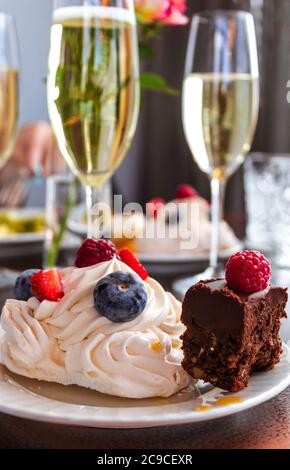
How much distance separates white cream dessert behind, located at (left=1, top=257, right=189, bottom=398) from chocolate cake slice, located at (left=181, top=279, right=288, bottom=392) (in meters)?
0.03

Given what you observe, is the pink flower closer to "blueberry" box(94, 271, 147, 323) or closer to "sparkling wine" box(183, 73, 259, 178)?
"sparkling wine" box(183, 73, 259, 178)

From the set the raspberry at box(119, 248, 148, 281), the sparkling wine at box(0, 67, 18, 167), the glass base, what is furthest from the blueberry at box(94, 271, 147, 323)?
the sparkling wine at box(0, 67, 18, 167)

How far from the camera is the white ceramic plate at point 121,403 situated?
686 millimetres

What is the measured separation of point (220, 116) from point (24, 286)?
78 cm

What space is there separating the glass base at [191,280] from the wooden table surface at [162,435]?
1.91ft

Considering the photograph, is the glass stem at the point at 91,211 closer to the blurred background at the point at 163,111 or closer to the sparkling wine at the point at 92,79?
the sparkling wine at the point at 92,79

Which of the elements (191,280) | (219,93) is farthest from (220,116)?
(191,280)

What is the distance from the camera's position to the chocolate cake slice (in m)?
0.79

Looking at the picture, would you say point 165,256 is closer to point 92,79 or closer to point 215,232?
point 215,232

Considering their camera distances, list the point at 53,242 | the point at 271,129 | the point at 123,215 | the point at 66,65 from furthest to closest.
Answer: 1. the point at 271,129
2. the point at 123,215
3. the point at 53,242
4. the point at 66,65

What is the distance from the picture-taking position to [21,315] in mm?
913

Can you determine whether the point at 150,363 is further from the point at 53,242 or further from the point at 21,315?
the point at 53,242

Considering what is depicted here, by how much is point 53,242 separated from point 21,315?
0.59 metres
